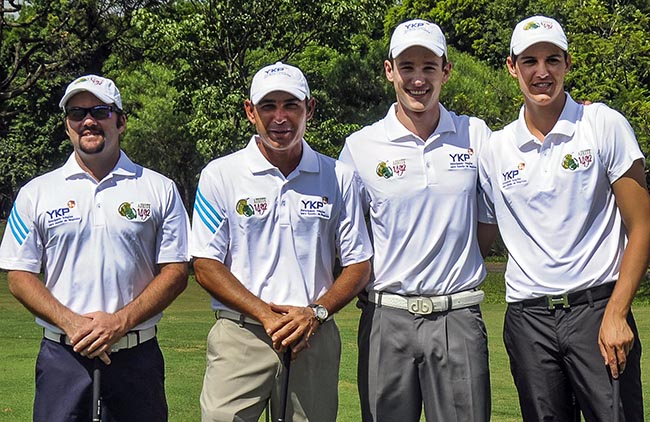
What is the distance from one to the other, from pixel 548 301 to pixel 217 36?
2533 cm

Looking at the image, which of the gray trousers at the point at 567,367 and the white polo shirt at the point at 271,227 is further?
the white polo shirt at the point at 271,227

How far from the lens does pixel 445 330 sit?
5504 millimetres

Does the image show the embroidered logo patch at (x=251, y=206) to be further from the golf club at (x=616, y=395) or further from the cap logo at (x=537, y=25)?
the golf club at (x=616, y=395)

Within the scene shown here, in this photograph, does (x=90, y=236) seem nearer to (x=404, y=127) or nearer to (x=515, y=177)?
(x=404, y=127)

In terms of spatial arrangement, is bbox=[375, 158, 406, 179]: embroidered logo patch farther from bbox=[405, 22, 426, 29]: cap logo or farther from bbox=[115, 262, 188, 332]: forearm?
bbox=[115, 262, 188, 332]: forearm

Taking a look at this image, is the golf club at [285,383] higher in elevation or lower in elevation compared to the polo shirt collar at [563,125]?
lower

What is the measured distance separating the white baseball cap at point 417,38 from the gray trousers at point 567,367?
4.99 feet

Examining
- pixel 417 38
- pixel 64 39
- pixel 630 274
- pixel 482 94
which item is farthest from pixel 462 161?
pixel 64 39

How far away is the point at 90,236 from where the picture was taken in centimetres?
541

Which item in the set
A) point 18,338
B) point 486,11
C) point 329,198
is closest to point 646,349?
point 18,338

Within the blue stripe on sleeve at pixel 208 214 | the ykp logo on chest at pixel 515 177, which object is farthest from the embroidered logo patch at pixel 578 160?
the blue stripe on sleeve at pixel 208 214

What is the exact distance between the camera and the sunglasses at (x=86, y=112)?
556cm

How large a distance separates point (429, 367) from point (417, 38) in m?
1.84

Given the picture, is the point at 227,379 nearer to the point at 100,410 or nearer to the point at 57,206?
the point at 100,410
